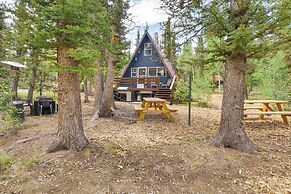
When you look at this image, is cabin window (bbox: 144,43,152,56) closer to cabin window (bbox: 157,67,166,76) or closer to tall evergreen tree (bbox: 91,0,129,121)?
cabin window (bbox: 157,67,166,76)

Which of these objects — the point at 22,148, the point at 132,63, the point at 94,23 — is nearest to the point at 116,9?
the point at 94,23

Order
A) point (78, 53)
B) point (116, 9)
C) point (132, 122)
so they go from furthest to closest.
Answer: point (116, 9), point (132, 122), point (78, 53)

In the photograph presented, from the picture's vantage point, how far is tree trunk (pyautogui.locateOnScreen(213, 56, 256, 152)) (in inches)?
168

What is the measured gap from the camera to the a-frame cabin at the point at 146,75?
17.1 meters

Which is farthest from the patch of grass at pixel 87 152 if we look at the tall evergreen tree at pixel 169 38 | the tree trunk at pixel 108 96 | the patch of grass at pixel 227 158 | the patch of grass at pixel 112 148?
the tree trunk at pixel 108 96

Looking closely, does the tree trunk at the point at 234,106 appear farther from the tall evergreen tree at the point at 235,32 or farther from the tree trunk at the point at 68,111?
the tree trunk at the point at 68,111

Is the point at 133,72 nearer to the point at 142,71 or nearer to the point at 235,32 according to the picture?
the point at 142,71

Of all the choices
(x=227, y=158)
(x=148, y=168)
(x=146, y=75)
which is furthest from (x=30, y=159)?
(x=146, y=75)

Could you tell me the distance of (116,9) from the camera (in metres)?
7.82

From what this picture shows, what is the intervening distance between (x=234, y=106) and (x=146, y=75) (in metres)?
16.1

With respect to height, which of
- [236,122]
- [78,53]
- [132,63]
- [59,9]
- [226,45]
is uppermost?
[132,63]

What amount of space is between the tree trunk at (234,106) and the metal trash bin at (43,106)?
9.18m

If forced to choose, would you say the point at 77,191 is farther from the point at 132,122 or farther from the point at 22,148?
the point at 132,122

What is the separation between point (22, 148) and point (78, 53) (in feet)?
9.58
